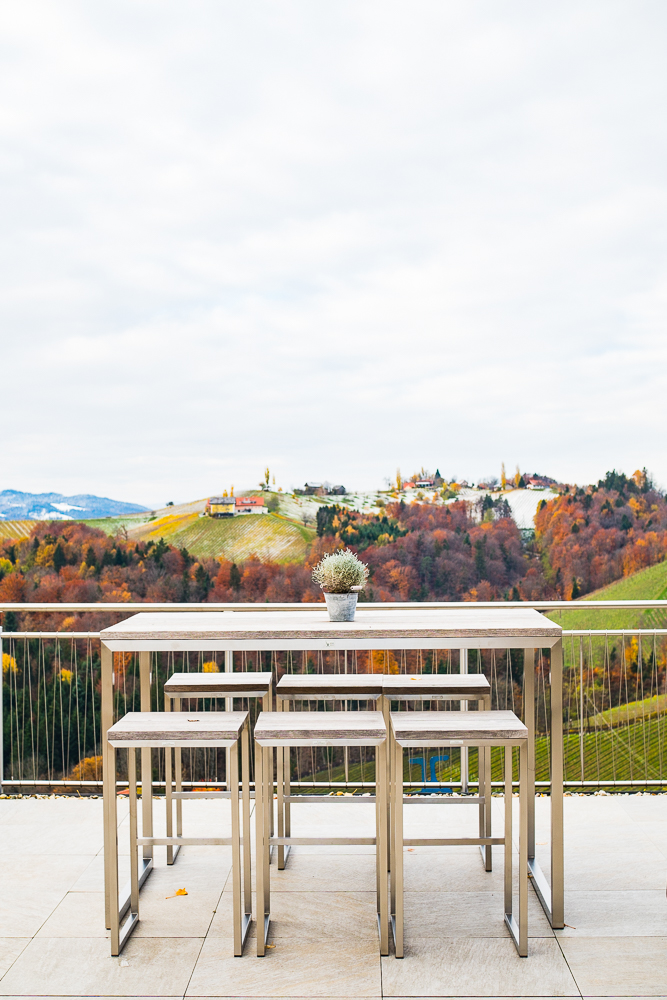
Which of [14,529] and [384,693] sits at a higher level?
[14,529]

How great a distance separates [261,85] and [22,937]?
24.3 feet

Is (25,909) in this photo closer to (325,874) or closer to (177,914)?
(177,914)

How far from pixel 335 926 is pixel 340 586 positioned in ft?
3.89

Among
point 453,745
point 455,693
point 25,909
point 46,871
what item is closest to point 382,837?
point 453,745

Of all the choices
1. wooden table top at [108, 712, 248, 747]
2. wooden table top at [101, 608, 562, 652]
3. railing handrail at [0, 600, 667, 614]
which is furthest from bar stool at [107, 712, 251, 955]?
railing handrail at [0, 600, 667, 614]

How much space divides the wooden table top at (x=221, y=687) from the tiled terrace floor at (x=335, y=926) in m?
0.73

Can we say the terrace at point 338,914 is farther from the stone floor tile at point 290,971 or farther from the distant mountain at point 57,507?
the distant mountain at point 57,507

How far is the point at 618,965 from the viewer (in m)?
2.22

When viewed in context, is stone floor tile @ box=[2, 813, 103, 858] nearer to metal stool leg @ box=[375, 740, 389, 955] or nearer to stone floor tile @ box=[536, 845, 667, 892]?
metal stool leg @ box=[375, 740, 389, 955]

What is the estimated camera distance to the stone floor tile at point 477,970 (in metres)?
2.10

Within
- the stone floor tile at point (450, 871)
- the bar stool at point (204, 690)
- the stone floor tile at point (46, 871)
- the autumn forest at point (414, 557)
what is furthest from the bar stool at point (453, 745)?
the autumn forest at point (414, 557)

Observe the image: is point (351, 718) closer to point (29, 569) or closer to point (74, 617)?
point (74, 617)

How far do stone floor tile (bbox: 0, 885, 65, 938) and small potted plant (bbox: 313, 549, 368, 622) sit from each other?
1.49m

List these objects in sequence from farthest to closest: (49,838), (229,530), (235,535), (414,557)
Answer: (229,530) < (235,535) < (414,557) < (49,838)
